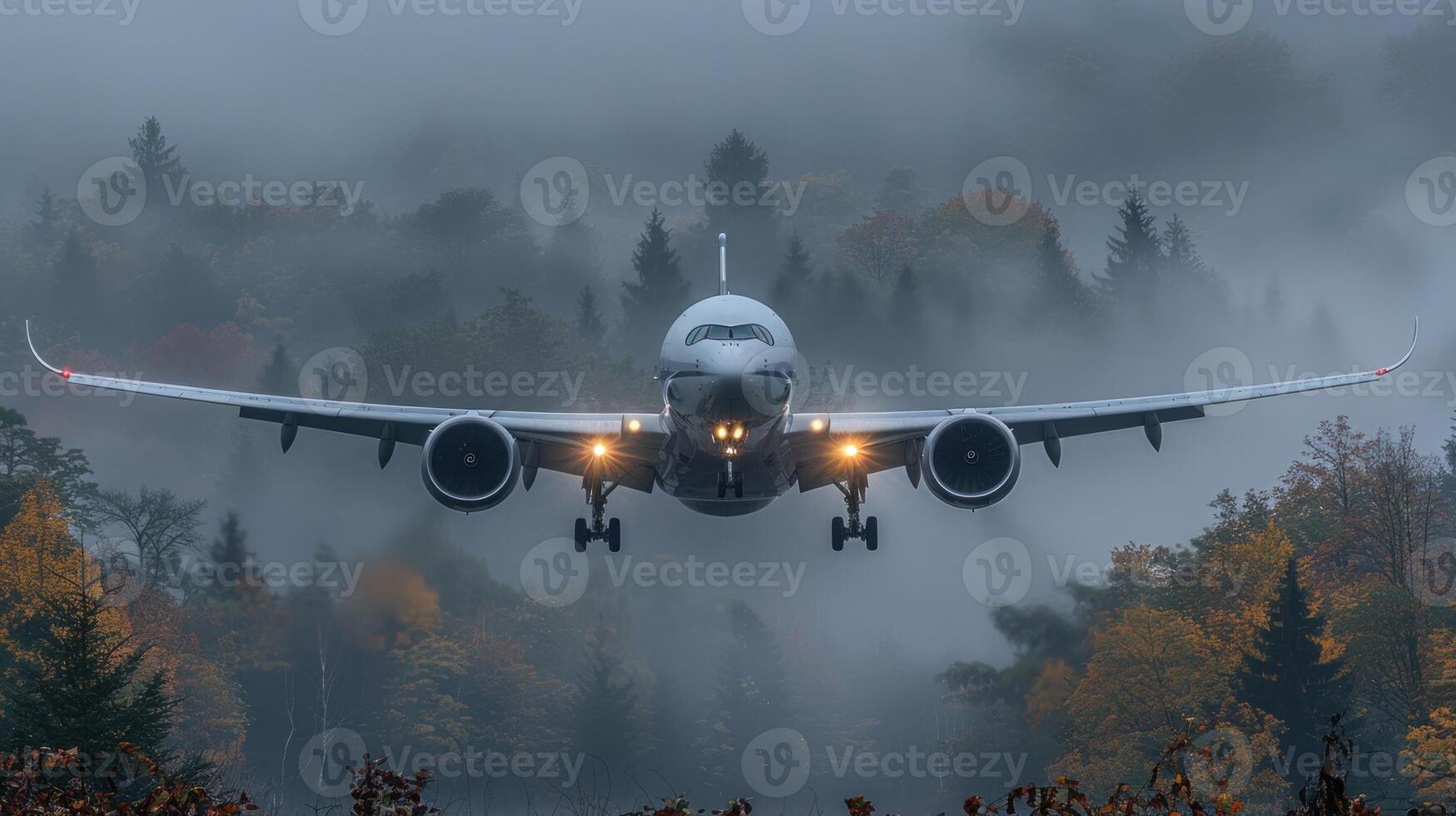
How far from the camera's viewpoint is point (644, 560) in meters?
71.6

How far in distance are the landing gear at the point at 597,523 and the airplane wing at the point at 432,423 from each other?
55 cm

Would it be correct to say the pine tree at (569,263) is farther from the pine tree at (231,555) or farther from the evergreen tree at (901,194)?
the pine tree at (231,555)

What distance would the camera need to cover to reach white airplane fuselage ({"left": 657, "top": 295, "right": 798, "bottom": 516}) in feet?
94.7

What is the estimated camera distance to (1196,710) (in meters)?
67.1

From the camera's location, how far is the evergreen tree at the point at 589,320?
97875 mm

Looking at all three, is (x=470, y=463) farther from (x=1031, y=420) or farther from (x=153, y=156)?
(x=153, y=156)

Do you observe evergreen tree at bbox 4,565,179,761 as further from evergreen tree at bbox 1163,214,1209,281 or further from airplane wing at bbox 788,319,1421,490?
evergreen tree at bbox 1163,214,1209,281

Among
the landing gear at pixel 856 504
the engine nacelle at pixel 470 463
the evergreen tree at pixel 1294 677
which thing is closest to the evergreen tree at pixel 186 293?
the evergreen tree at pixel 1294 677

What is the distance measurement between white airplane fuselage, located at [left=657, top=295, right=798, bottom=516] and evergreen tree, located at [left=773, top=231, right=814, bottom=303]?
6021 cm

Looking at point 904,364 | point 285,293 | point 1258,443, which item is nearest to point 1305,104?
point 1258,443

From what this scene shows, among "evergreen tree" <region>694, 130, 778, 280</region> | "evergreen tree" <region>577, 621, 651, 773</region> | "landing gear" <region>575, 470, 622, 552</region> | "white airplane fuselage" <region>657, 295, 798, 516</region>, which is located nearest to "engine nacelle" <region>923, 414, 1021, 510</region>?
"white airplane fuselage" <region>657, 295, 798, 516</region>

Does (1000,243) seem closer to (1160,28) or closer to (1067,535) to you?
(1160,28)

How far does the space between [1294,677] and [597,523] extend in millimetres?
40231

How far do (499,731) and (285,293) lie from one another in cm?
4156
